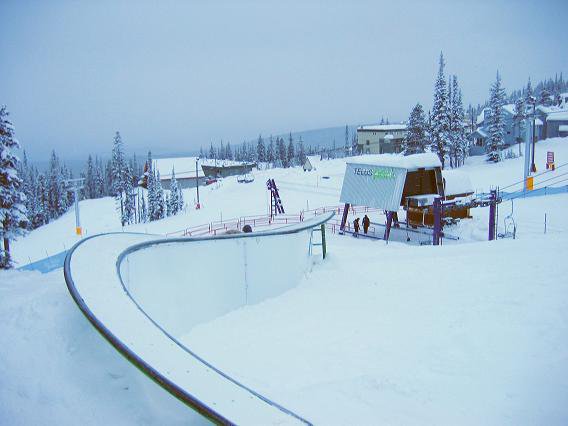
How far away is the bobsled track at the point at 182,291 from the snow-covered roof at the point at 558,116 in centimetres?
8084

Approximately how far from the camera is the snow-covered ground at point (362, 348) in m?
4.34

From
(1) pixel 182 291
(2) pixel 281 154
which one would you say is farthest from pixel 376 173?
(2) pixel 281 154

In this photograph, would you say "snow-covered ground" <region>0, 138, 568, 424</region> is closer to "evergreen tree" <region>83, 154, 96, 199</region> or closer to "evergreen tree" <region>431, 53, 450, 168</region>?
"evergreen tree" <region>431, 53, 450, 168</region>

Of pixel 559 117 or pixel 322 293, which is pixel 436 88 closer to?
pixel 559 117

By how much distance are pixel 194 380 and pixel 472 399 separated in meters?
4.26

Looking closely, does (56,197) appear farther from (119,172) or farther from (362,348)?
(362,348)

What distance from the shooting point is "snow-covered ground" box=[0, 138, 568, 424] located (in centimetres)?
434

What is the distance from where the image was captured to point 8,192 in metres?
25.1

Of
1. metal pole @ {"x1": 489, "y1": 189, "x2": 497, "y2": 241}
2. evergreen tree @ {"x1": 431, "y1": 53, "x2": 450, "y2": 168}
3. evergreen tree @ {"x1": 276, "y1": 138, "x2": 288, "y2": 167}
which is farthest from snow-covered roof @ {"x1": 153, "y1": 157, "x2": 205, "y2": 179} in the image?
metal pole @ {"x1": 489, "y1": 189, "x2": 497, "y2": 241}

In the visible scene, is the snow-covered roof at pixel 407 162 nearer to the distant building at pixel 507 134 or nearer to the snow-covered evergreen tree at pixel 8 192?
the snow-covered evergreen tree at pixel 8 192

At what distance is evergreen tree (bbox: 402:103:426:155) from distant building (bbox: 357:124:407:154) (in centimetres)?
4200

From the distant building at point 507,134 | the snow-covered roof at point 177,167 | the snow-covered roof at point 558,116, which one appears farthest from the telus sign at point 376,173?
the snow-covered roof at point 177,167

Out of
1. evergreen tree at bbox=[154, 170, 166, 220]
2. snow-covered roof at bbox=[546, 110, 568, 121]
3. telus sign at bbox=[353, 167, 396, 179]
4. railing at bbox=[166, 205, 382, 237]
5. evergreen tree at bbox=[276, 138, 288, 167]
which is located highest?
snow-covered roof at bbox=[546, 110, 568, 121]

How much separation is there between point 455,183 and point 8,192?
28988 millimetres
